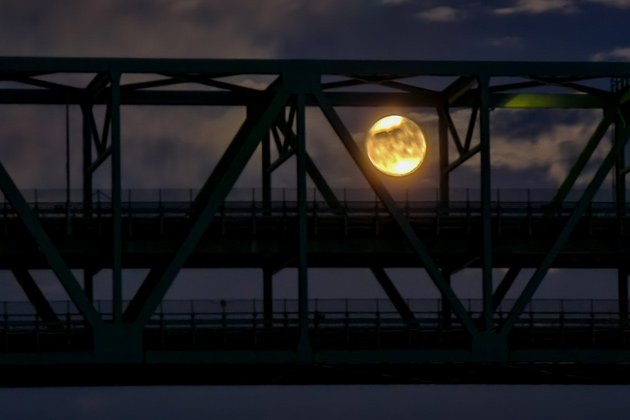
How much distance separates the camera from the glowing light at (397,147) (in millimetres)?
68375

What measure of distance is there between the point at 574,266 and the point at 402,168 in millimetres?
7808

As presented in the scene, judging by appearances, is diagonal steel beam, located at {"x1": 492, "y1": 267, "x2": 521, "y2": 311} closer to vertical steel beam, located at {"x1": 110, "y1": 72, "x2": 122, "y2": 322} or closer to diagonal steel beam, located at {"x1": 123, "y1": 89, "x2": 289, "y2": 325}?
diagonal steel beam, located at {"x1": 123, "y1": 89, "x2": 289, "y2": 325}

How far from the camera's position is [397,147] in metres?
68.9

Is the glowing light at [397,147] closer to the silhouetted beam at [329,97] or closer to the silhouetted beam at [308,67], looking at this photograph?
the silhouetted beam at [329,97]

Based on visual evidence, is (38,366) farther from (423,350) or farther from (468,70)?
(468,70)

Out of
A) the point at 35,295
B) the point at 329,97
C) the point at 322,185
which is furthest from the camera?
the point at 329,97

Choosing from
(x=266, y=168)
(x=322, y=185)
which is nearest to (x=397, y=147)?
(x=266, y=168)

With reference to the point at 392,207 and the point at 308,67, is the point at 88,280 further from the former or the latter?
the point at 392,207

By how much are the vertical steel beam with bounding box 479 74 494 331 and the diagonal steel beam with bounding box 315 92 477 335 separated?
106cm

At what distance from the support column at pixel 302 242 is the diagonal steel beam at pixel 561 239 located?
609cm

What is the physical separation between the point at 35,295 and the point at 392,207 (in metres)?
12.6

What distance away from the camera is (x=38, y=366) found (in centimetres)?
5159

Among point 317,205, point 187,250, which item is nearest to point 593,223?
point 317,205

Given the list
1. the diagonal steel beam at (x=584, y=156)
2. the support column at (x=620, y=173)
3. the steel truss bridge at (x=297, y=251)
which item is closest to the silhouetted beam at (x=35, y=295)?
the steel truss bridge at (x=297, y=251)
